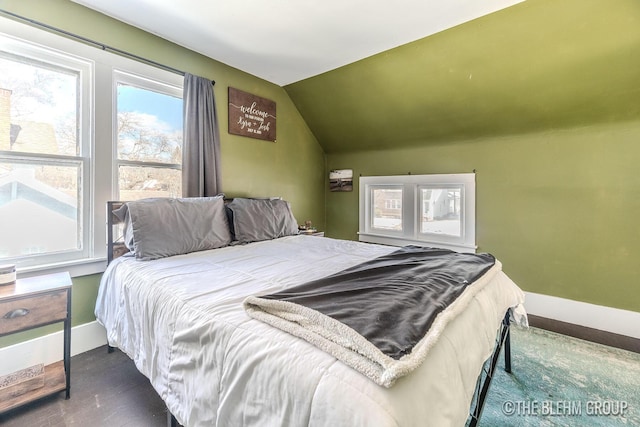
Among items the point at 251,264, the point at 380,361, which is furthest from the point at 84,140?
the point at 380,361

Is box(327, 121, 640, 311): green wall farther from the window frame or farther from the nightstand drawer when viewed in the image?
the nightstand drawer

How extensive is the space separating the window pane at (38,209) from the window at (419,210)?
10.1 ft

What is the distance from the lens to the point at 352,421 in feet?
2.06

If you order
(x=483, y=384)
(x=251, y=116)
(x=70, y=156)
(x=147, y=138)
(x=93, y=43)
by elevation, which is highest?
(x=93, y=43)

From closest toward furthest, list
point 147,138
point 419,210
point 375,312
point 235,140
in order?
1. point 375,312
2. point 147,138
3. point 235,140
4. point 419,210

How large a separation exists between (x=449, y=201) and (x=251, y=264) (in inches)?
98.6

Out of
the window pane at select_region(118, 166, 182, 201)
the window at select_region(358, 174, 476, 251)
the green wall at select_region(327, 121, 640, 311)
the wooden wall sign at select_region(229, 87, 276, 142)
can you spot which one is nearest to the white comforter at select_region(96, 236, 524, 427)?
the window pane at select_region(118, 166, 182, 201)

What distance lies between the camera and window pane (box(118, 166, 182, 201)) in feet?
7.73

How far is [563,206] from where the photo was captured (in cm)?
263

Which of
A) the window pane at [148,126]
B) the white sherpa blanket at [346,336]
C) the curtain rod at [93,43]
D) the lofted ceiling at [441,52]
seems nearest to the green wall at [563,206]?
the lofted ceiling at [441,52]

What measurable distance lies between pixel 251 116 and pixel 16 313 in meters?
2.53

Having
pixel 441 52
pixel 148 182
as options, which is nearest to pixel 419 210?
pixel 441 52

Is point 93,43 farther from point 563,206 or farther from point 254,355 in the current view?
point 563,206

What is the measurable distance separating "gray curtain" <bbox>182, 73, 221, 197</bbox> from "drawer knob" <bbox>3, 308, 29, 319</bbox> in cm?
131
